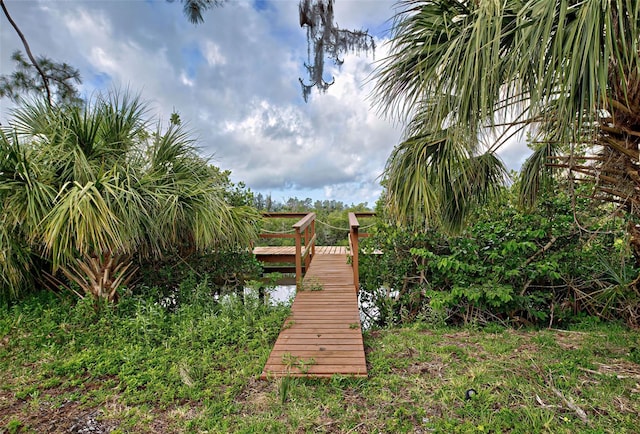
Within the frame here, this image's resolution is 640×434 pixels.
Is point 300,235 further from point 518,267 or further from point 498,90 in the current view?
point 498,90

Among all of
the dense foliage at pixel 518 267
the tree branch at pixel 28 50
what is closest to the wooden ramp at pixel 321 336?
the dense foliage at pixel 518 267

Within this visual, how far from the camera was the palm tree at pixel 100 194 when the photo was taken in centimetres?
331

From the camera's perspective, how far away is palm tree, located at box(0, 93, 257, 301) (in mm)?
3312

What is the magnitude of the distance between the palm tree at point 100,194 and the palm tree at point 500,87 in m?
2.42

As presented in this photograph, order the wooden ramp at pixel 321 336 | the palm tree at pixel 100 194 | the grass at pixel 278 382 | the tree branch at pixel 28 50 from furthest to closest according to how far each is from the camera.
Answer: the tree branch at pixel 28 50, the palm tree at pixel 100 194, the wooden ramp at pixel 321 336, the grass at pixel 278 382

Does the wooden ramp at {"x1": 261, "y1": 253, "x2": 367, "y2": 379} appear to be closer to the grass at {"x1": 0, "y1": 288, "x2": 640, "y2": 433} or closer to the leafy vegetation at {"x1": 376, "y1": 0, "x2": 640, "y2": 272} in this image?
the grass at {"x1": 0, "y1": 288, "x2": 640, "y2": 433}

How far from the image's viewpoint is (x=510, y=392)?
7.77 ft

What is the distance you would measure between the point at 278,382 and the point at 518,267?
326 centimetres

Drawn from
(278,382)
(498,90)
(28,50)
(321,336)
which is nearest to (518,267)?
(321,336)

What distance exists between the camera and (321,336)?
334cm

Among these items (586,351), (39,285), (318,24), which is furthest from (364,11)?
(39,285)

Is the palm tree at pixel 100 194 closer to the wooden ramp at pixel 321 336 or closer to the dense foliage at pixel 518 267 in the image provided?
Result: the wooden ramp at pixel 321 336

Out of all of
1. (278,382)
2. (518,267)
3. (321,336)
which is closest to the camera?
(278,382)

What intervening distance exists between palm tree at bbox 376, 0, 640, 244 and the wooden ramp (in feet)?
4.25
